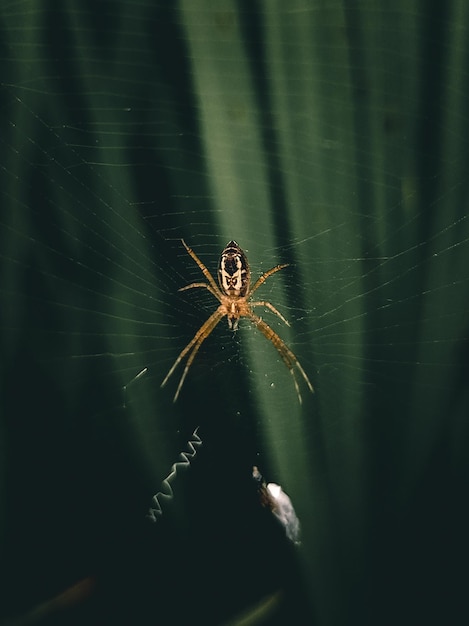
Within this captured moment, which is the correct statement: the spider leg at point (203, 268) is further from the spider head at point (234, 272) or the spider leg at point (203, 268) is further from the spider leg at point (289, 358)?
the spider leg at point (289, 358)

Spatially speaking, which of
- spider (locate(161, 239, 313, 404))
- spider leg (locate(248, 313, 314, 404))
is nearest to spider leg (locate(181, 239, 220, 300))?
spider (locate(161, 239, 313, 404))

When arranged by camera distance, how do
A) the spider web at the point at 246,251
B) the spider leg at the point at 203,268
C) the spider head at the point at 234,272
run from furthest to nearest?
the spider head at the point at 234,272, the spider leg at the point at 203,268, the spider web at the point at 246,251

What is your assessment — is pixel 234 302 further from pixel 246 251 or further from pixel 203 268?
pixel 246 251

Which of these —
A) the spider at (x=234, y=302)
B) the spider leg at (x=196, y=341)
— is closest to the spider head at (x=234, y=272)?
the spider at (x=234, y=302)

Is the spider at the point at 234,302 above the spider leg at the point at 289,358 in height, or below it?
above

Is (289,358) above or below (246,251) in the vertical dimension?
below

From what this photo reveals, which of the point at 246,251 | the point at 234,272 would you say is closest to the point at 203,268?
the point at 234,272

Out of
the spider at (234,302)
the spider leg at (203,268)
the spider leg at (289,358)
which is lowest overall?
the spider leg at (289,358)
